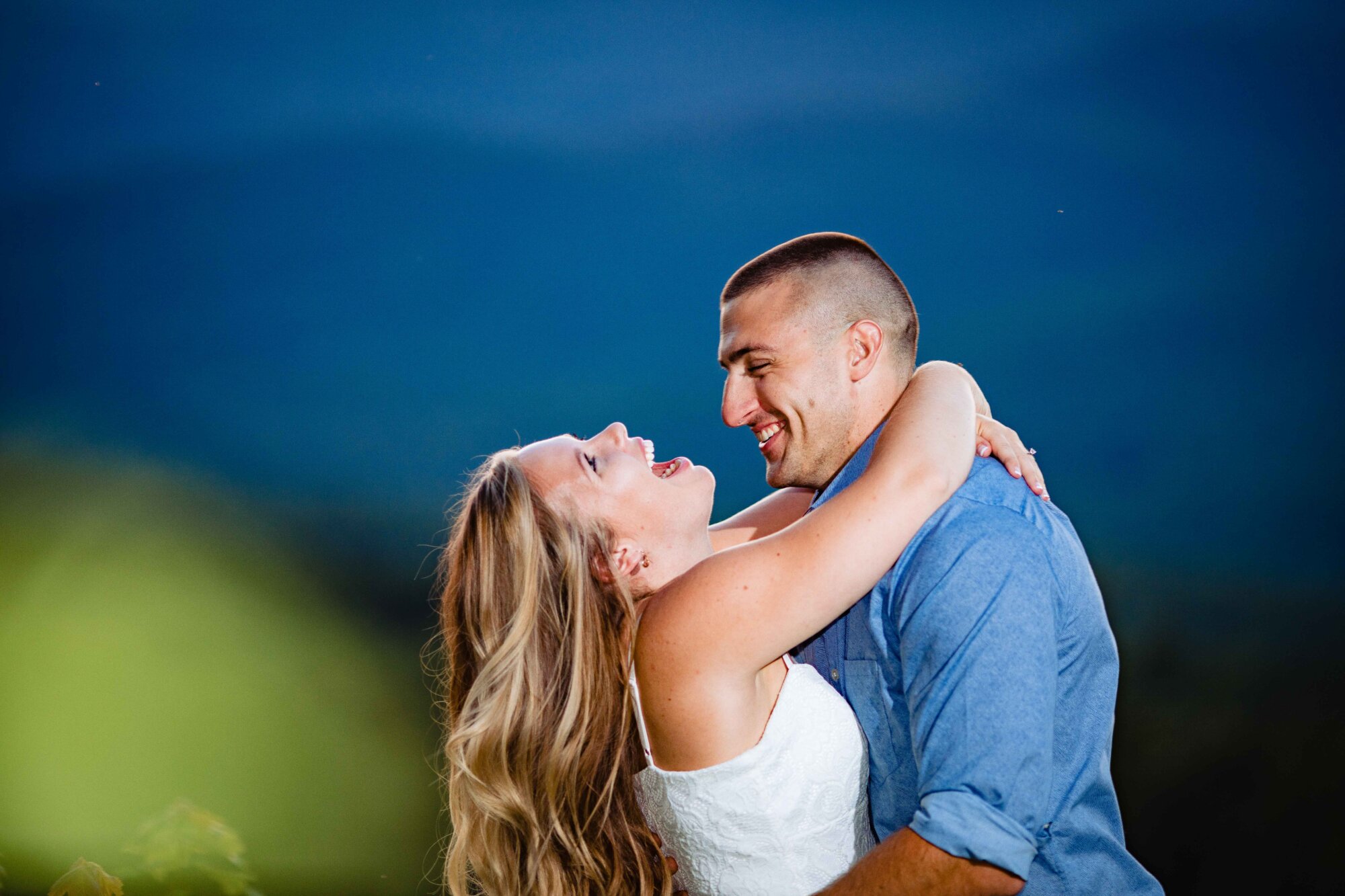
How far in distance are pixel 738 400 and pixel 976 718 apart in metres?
0.76

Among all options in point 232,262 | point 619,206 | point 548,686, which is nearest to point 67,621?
point 232,262

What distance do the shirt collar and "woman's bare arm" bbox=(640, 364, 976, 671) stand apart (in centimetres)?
22

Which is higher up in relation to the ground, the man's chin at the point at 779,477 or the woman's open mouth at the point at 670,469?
the woman's open mouth at the point at 670,469

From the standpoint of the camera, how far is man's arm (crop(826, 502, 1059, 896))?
1182 millimetres

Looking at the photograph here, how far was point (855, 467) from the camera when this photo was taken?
65.1 inches

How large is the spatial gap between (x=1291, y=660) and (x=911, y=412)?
288 cm

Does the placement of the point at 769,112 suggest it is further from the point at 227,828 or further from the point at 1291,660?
the point at 227,828

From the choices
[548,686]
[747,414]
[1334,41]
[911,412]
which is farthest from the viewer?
[1334,41]

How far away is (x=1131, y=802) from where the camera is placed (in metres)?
3.64

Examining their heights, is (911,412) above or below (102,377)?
below

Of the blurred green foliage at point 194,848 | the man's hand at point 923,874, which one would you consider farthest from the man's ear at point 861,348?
the blurred green foliage at point 194,848

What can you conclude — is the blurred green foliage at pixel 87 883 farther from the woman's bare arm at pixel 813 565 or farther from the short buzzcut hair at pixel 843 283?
the short buzzcut hair at pixel 843 283

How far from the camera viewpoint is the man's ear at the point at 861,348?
5.57ft

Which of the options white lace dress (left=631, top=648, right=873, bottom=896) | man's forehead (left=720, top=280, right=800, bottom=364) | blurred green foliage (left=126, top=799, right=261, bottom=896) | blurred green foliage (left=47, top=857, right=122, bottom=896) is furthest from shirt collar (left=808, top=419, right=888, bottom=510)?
blurred green foliage (left=126, top=799, right=261, bottom=896)
